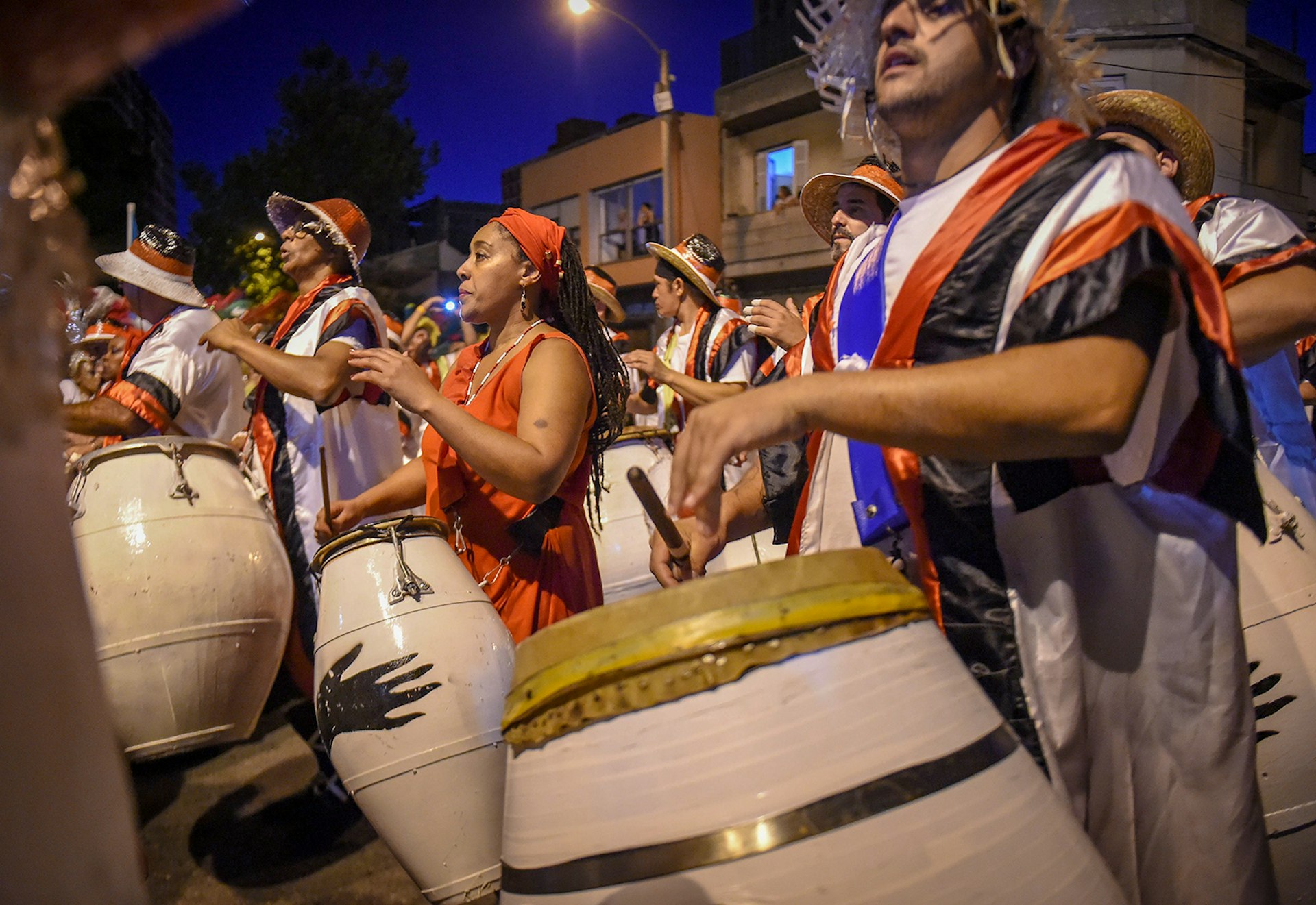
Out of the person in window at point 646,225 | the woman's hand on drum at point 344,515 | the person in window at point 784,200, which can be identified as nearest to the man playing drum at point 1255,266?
the woman's hand on drum at point 344,515

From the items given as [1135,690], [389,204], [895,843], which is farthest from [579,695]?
[389,204]

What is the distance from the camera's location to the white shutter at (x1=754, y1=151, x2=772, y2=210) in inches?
829

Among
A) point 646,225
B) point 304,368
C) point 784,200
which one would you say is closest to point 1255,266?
point 304,368

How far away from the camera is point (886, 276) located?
1.47m

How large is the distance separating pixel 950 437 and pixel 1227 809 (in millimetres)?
708

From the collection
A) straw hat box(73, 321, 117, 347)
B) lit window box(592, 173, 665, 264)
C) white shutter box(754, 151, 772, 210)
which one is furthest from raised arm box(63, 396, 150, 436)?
lit window box(592, 173, 665, 264)

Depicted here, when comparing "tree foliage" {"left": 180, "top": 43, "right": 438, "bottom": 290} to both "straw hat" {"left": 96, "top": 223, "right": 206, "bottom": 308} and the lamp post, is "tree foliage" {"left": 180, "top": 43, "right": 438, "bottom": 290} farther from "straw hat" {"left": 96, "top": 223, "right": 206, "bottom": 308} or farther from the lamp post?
"straw hat" {"left": 96, "top": 223, "right": 206, "bottom": 308}

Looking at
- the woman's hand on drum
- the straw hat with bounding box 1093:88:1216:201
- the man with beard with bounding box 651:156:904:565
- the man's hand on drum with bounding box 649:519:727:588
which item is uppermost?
the straw hat with bounding box 1093:88:1216:201

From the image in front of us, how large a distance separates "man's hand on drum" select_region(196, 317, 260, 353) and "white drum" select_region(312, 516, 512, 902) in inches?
75.4

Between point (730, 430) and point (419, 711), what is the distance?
116 centimetres

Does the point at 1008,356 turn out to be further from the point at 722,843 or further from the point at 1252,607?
the point at 1252,607

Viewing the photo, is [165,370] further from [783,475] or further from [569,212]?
[569,212]

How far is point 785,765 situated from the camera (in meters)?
0.89

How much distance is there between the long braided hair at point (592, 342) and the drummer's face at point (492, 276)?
0.09 ft
